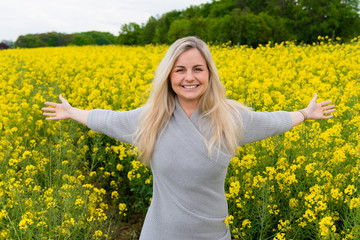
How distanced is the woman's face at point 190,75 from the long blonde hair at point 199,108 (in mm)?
32

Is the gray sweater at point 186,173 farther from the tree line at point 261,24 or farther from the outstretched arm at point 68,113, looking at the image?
the tree line at point 261,24

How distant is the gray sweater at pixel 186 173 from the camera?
6.42 ft

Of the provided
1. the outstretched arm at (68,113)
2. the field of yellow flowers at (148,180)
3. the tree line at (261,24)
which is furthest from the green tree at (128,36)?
the outstretched arm at (68,113)

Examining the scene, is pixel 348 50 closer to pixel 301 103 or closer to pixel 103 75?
pixel 301 103

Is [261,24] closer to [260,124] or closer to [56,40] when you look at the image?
[260,124]

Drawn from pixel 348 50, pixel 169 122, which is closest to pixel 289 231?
pixel 169 122

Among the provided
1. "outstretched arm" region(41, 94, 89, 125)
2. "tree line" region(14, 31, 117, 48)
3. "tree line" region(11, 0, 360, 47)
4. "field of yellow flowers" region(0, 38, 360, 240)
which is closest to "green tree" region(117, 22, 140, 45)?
"tree line" region(11, 0, 360, 47)

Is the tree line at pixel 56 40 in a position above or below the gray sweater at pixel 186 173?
above

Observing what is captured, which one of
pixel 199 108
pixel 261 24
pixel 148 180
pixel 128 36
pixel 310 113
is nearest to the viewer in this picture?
pixel 199 108

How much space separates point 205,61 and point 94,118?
831 mm

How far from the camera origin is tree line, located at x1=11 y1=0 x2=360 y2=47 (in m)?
24.2

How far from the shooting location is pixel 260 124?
6.86 ft

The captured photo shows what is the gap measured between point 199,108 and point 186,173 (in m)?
0.42

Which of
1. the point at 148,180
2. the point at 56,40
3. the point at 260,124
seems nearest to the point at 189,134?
the point at 260,124
